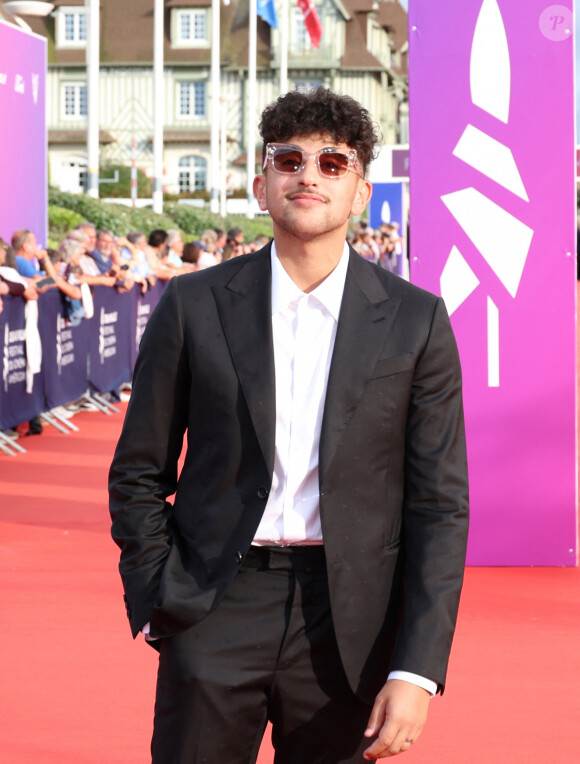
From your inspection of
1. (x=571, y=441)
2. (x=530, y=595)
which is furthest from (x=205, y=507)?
(x=571, y=441)

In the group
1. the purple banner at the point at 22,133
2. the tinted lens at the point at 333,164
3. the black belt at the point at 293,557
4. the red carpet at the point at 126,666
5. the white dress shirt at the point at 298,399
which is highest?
the purple banner at the point at 22,133

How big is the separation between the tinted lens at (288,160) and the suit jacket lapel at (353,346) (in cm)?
23

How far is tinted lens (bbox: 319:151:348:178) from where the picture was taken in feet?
9.19

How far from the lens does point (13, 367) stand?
1123 centimetres

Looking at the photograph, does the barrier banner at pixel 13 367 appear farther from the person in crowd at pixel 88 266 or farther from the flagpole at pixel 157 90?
the flagpole at pixel 157 90

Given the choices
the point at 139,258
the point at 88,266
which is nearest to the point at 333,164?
the point at 88,266

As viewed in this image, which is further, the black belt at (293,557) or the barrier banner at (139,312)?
the barrier banner at (139,312)

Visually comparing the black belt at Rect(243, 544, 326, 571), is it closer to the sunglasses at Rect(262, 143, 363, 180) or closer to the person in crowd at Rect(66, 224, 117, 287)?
the sunglasses at Rect(262, 143, 363, 180)

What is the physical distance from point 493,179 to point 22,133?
9.90m

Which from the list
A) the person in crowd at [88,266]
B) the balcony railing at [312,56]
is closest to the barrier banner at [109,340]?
the person in crowd at [88,266]

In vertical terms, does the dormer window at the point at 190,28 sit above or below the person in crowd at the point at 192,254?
above

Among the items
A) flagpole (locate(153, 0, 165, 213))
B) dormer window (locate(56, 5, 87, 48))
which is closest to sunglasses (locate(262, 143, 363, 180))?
flagpole (locate(153, 0, 165, 213))

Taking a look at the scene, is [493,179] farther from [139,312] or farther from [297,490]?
[139,312]

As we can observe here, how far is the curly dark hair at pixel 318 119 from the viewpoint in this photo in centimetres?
283
